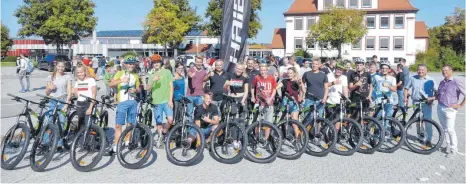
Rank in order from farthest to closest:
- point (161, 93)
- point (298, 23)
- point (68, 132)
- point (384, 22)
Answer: point (298, 23) → point (384, 22) → point (161, 93) → point (68, 132)

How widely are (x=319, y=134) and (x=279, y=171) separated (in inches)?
57.1

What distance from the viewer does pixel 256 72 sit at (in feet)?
31.7

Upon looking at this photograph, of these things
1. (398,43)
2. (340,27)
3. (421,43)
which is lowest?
(398,43)

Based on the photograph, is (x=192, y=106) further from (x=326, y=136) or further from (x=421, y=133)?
(x=421, y=133)

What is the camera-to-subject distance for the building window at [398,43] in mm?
54688

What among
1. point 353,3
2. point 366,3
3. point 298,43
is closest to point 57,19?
point 298,43

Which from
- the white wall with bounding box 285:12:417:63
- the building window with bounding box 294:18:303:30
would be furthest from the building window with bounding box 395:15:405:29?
the building window with bounding box 294:18:303:30

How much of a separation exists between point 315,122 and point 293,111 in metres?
0.51

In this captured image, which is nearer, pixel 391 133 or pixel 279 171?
pixel 279 171

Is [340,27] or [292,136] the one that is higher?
[340,27]

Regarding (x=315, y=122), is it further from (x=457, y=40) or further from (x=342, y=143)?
(x=457, y=40)

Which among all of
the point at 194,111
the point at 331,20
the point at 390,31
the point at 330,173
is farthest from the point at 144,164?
the point at 390,31

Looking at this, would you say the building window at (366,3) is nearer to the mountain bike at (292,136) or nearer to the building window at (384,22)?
the building window at (384,22)

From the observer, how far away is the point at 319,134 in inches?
287
